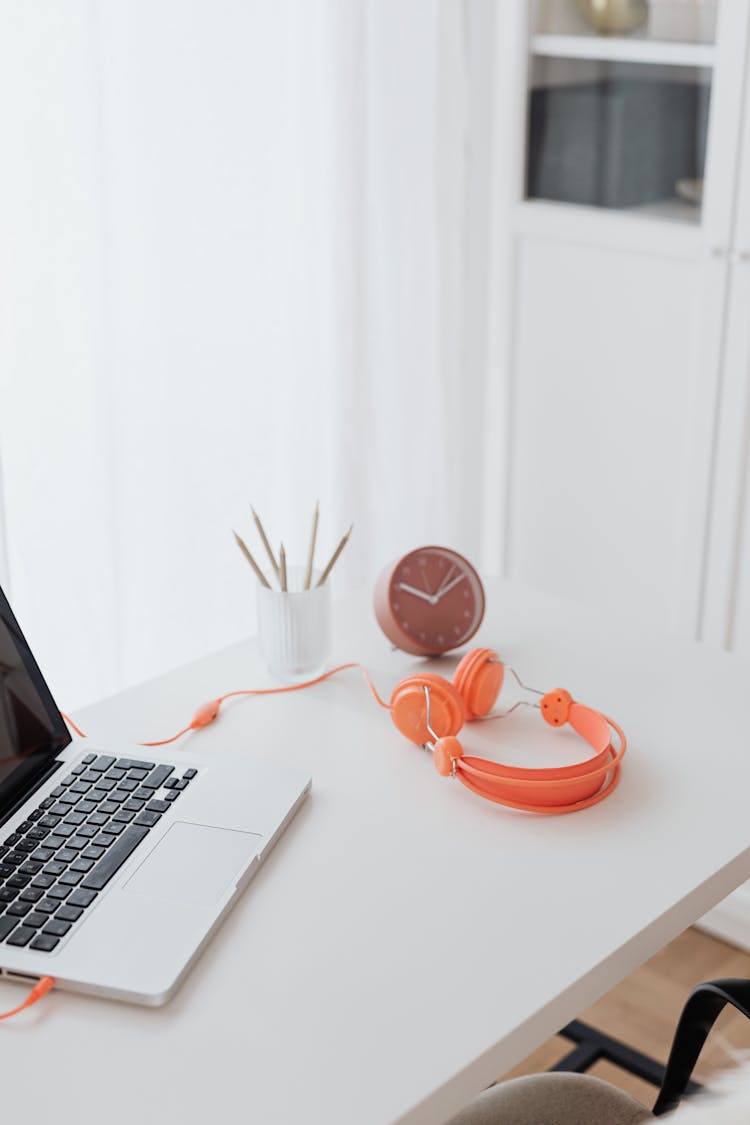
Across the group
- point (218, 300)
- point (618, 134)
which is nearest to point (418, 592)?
point (218, 300)

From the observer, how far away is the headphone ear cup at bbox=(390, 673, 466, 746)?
121cm

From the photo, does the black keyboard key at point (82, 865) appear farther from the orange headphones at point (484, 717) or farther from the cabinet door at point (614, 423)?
the cabinet door at point (614, 423)

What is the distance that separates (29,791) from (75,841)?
0.09 metres

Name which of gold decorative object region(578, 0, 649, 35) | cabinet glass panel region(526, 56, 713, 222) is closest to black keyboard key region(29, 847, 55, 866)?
cabinet glass panel region(526, 56, 713, 222)

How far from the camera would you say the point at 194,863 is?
1021 mm

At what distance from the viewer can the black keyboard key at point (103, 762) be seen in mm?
1142

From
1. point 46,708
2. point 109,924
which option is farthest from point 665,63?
point 109,924

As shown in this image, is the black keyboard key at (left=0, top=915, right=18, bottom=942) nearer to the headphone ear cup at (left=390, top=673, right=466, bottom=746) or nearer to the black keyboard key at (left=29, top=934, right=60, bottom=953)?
the black keyboard key at (left=29, top=934, right=60, bottom=953)

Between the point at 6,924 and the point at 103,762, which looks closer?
the point at 6,924

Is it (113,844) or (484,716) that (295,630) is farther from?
(113,844)

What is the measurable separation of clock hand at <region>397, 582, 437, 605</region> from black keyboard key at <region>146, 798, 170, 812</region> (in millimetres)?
391

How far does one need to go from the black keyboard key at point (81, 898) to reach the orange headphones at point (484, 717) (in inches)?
10.2

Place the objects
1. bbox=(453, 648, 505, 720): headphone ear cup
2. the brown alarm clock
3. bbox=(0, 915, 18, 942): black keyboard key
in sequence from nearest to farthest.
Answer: bbox=(0, 915, 18, 942): black keyboard key < bbox=(453, 648, 505, 720): headphone ear cup < the brown alarm clock

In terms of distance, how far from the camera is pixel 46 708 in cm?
116
